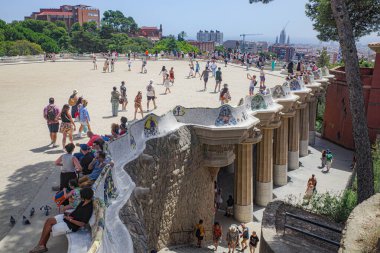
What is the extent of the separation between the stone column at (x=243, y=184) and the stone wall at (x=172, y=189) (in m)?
1.58

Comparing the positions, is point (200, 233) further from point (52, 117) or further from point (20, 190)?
point (52, 117)

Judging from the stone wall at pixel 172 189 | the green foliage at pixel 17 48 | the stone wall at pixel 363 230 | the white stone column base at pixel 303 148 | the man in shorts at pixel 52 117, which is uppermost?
the green foliage at pixel 17 48

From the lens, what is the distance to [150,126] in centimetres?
901

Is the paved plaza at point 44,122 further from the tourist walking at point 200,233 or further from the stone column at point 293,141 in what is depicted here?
the stone column at point 293,141

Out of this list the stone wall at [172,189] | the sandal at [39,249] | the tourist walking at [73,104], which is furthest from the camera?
the tourist walking at [73,104]

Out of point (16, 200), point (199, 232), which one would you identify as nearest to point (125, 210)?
point (16, 200)

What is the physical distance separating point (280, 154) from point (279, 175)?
3.21ft

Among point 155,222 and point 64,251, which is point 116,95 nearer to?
point 155,222

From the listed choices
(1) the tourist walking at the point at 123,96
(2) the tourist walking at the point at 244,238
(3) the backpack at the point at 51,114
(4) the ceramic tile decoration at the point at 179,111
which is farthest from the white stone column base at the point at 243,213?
(3) the backpack at the point at 51,114

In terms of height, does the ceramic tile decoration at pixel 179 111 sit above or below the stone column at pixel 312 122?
Answer: above

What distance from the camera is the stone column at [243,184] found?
13.6 m

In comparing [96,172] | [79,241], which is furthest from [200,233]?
[79,241]

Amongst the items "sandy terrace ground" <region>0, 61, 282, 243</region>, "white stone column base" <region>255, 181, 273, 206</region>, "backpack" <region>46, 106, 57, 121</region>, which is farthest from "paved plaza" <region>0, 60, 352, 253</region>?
"backpack" <region>46, 106, 57, 121</region>

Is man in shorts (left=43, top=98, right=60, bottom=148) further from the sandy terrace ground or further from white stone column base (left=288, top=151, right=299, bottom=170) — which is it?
white stone column base (left=288, top=151, right=299, bottom=170)
